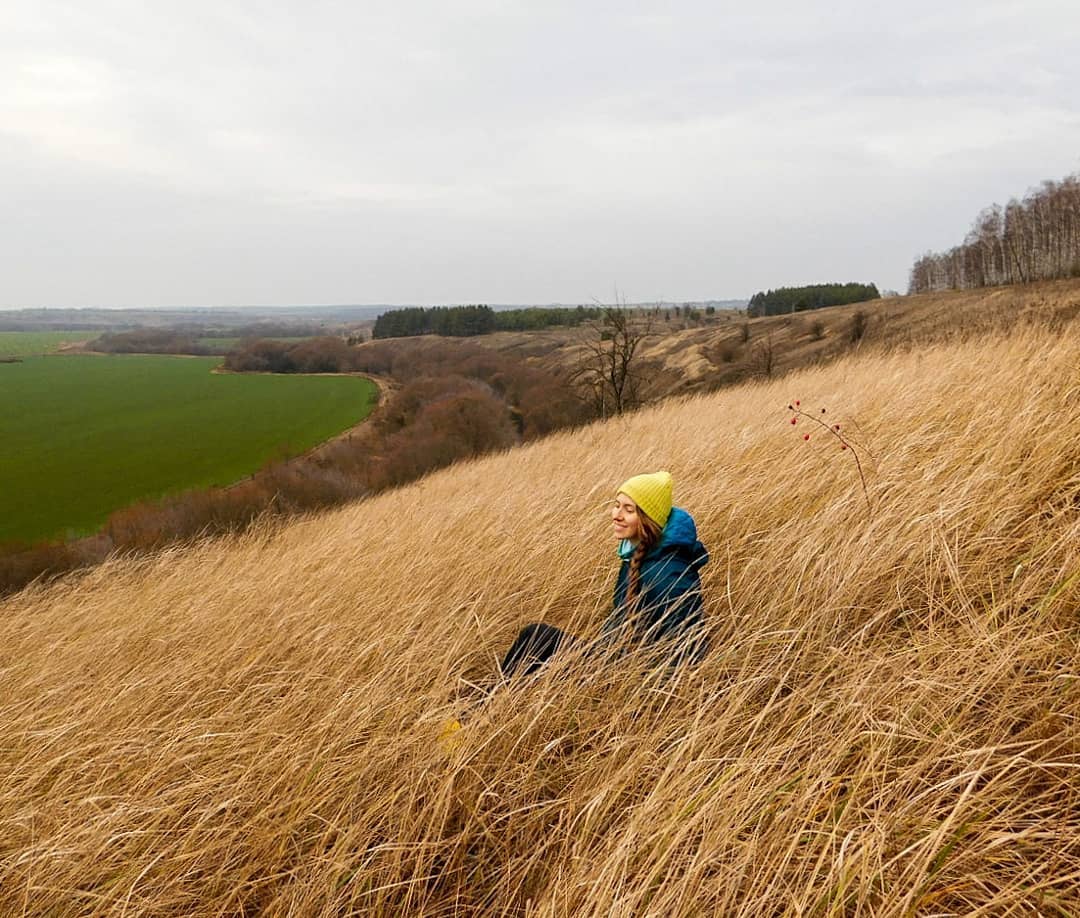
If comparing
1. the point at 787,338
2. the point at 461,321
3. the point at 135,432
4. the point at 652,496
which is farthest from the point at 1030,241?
the point at 461,321

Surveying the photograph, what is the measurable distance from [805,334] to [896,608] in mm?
52404

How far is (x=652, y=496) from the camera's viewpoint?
272 centimetres

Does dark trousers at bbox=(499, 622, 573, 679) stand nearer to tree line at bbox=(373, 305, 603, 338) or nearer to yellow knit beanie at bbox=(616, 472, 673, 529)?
A: yellow knit beanie at bbox=(616, 472, 673, 529)

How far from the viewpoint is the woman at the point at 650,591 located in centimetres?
233

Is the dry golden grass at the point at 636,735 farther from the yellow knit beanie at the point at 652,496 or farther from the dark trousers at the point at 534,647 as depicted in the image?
the yellow knit beanie at the point at 652,496

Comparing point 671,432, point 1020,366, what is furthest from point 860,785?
point 671,432

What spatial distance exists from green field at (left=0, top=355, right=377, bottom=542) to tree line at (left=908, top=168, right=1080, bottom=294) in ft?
190

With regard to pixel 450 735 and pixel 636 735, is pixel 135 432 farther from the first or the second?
pixel 636 735

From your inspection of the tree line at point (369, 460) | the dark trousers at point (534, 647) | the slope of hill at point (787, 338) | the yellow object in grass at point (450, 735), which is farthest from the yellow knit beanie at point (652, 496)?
the slope of hill at point (787, 338)

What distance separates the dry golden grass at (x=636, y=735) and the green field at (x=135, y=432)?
3374 centimetres

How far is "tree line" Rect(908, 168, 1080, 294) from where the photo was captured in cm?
4625

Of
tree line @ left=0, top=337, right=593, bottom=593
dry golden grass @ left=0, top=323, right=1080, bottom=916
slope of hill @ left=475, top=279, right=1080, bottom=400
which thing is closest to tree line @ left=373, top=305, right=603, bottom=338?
tree line @ left=0, top=337, right=593, bottom=593

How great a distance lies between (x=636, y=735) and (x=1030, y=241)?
213 ft

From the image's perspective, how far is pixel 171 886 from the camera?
1.81 meters
